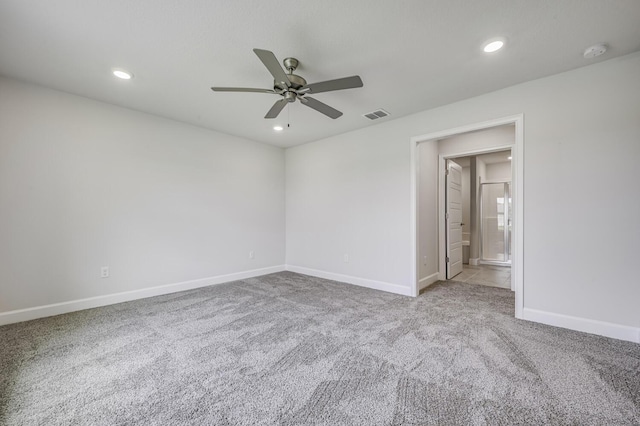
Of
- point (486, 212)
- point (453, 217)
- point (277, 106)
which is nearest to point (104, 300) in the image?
point (277, 106)

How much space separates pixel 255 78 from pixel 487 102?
267 centimetres

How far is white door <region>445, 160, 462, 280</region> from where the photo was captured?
4.93m

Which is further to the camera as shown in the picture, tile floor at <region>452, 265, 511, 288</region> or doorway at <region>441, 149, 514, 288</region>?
doorway at <region>441, 149, 514, 288</region>

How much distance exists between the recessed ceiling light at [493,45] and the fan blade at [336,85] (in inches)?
44.4

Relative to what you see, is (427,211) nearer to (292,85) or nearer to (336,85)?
(336,85)

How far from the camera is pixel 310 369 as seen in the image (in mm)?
1970

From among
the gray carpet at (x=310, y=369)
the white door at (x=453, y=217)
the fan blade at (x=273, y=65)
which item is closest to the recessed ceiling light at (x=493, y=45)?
the fan blade at (x=273, y=65)

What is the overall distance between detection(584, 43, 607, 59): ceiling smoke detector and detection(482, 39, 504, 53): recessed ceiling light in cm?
79

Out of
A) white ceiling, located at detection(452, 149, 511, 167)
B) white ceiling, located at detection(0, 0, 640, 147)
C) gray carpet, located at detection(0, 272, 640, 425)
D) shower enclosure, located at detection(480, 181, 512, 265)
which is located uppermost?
white ceiling, located at detection(0, 0, 640, 147)

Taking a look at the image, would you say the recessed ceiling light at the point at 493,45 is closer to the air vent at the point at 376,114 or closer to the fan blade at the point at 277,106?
the air vent at the point at 376,114

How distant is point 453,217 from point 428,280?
1485 mm

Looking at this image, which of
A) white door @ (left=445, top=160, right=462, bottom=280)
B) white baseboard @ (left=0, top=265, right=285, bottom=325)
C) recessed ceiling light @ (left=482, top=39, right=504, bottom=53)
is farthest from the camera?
white door @ (left=445, top=160, right=462, bottom=280)

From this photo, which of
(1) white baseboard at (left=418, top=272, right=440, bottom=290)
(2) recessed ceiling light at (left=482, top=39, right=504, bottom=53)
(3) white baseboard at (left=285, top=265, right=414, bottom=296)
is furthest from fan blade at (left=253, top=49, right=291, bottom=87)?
(1) white baseboard at (left=418, top=272, right=440, bottom=290)

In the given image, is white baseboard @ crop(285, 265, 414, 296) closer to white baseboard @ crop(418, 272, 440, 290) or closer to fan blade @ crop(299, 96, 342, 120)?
white baseboard @ crop(418, 272, 440, 290)
